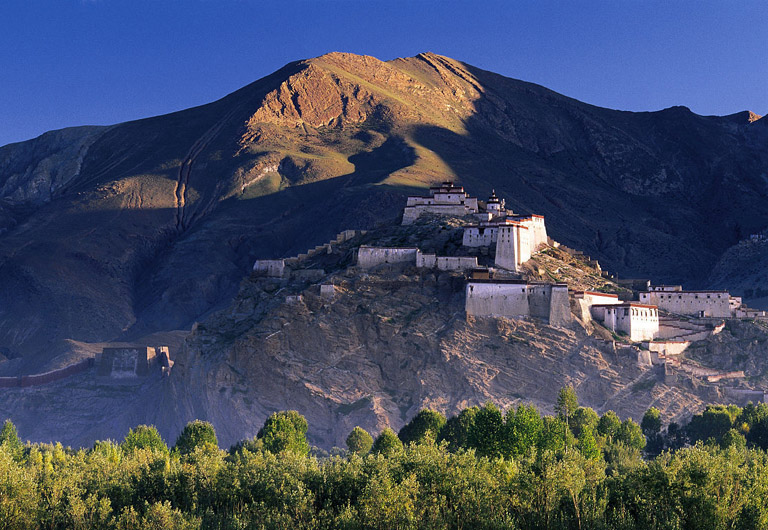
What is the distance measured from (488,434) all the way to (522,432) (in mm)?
2331

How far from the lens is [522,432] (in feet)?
231

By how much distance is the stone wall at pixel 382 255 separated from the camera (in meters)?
104

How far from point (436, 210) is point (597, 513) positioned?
76727 millimetres

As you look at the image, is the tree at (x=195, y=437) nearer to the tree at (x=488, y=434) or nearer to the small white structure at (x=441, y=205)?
the tree at (x=488, y=434)

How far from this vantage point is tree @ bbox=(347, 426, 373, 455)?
8238 cm

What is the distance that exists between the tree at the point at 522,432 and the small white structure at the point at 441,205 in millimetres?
47343

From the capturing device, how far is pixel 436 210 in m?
118

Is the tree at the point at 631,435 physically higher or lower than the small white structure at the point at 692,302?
lower

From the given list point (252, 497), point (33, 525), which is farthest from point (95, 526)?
point (252, 497)

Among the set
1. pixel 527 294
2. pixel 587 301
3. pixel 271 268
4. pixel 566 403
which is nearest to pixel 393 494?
pixel 566 403

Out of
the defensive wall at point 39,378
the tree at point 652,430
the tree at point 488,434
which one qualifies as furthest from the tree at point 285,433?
the defensive wall at point 39,378

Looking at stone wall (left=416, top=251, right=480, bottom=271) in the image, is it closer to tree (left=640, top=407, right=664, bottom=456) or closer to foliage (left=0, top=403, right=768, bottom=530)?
tree (left=640, top=407, right=664, bottom=456)

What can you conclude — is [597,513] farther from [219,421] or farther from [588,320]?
[219,421]

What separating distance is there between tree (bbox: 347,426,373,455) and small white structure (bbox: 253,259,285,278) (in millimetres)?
32787
